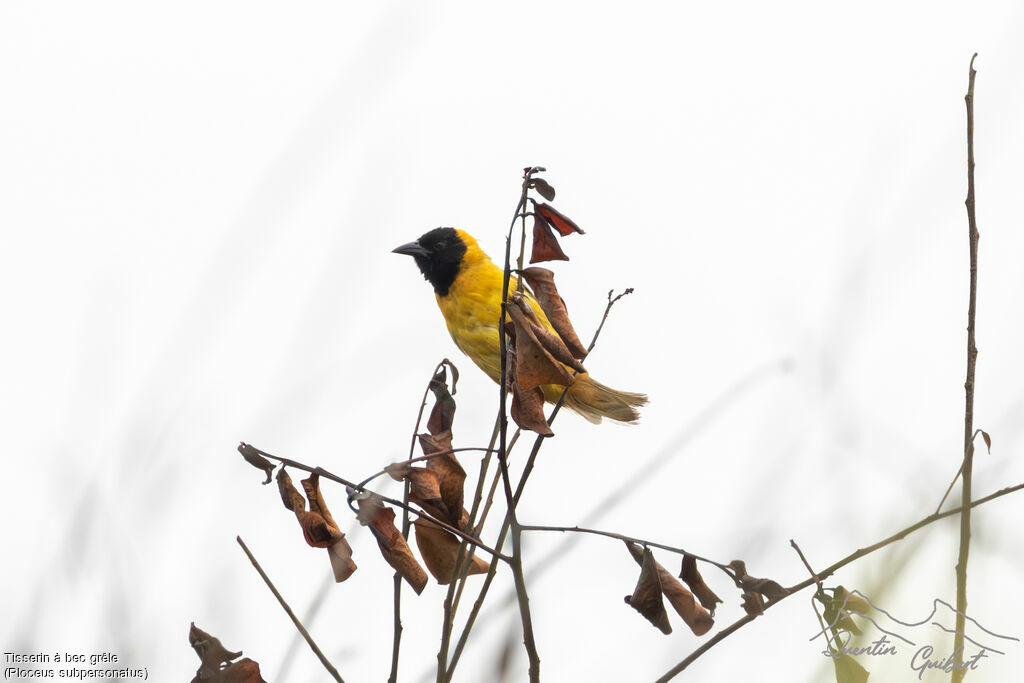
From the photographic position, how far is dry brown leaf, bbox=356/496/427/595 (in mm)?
1479

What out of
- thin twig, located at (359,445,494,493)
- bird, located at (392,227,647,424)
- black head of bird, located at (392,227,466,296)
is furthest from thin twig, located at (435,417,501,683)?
black head of bird, located at (392,227,466,296)

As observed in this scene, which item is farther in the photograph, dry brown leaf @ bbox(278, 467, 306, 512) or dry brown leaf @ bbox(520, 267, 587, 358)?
dry brown leaf @ bbox(520, 267, 587, 358)

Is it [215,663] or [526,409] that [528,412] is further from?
[215,663]

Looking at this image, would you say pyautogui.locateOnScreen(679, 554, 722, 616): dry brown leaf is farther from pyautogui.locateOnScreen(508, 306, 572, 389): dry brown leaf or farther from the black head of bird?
the black head of bird

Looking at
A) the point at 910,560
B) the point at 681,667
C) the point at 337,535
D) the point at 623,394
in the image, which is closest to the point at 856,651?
the point at 910,560

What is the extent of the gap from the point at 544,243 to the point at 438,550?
499 millimetres

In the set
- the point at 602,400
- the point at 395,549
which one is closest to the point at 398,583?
the point at 395,549

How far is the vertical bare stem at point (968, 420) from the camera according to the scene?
3.80ft

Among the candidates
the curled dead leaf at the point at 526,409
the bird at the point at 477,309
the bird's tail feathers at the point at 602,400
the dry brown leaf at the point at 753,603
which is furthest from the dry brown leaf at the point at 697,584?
the bird's tail feathers at the point at 602,400

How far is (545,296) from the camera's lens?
63.2 inches

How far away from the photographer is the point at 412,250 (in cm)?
472

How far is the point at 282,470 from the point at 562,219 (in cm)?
56

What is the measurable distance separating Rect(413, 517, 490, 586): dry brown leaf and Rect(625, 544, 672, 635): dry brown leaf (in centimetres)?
26

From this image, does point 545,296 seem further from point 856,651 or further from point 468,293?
point 468,293
